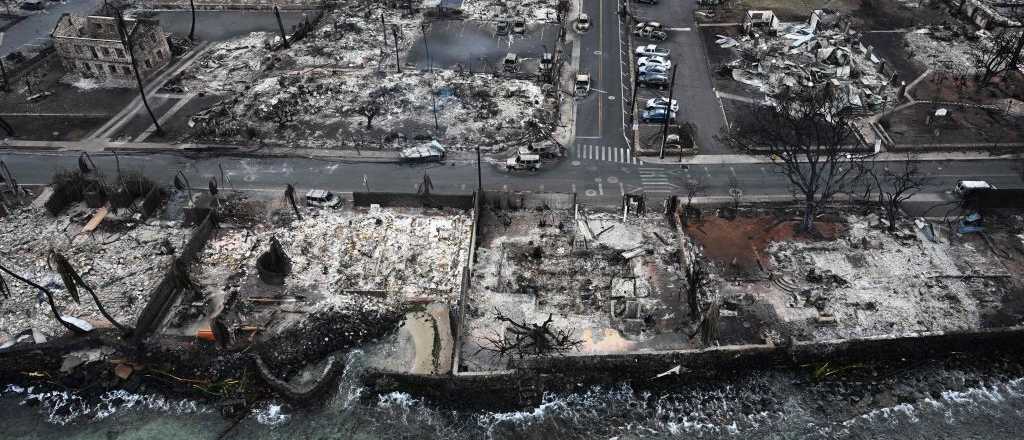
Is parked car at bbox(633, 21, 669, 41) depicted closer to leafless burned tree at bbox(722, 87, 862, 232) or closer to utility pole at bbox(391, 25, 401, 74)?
leafless burned tree at bbox(722, 87, 862, 232)

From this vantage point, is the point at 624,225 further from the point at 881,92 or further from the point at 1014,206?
the point at 881,92

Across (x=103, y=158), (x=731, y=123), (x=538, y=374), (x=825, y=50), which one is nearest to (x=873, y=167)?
(x=731, y=123)

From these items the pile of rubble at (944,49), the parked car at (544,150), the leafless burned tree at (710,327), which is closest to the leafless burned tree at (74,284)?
the parked car at (544,150)

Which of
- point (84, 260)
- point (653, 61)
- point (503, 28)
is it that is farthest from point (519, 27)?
point (84, 260)

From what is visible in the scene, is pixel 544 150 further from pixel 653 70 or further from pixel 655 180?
pixel 653 70

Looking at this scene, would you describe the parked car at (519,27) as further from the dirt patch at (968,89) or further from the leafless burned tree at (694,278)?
the dirt patch at (968,89)

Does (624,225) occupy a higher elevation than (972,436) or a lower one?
higher
